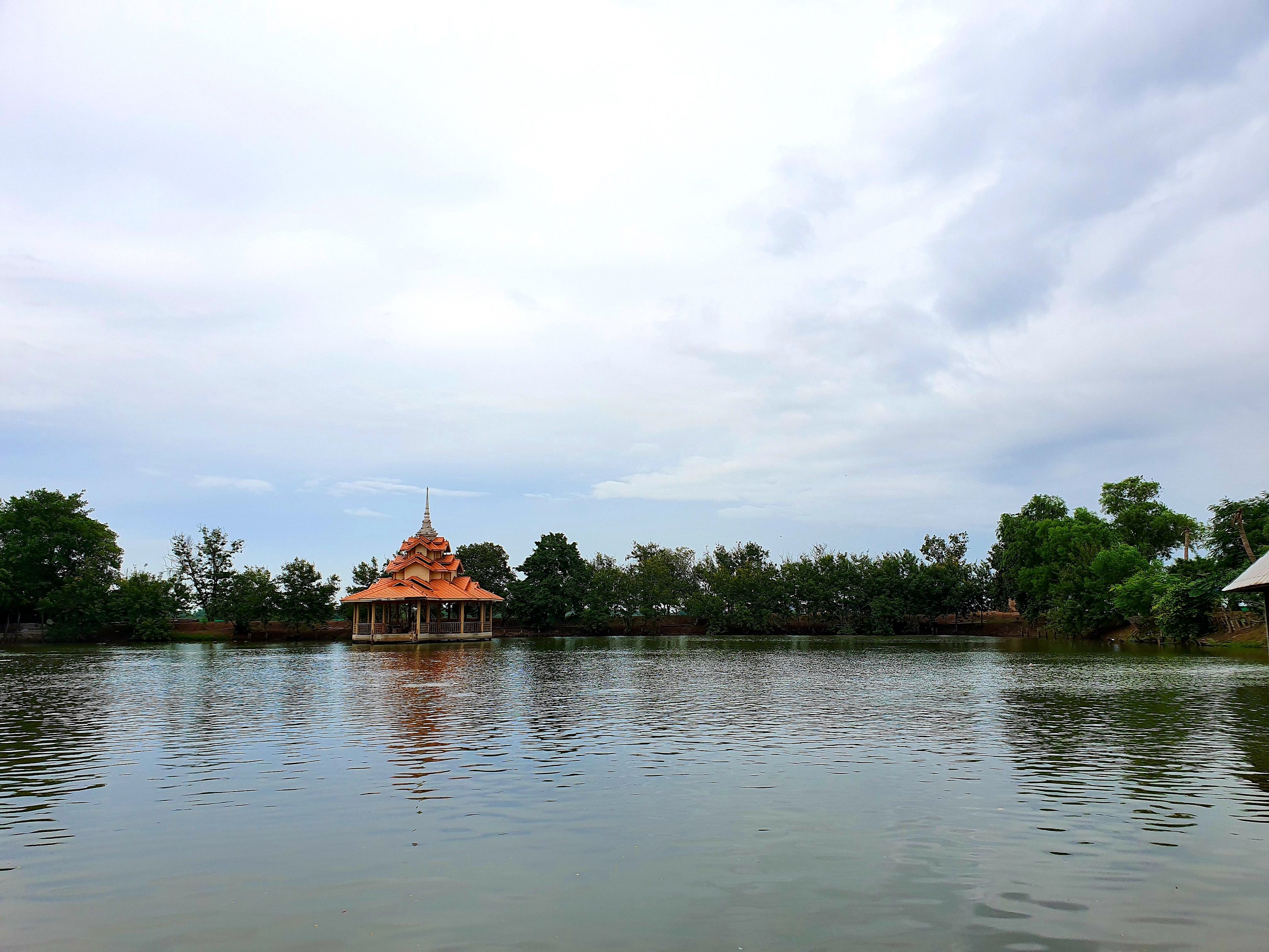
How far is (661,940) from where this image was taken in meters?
6.32

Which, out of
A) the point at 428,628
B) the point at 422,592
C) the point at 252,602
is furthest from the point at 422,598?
the point at 252,602

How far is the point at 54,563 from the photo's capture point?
7400 cm

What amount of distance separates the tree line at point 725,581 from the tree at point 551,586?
0.14m

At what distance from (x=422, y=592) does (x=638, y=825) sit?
58.7 meters

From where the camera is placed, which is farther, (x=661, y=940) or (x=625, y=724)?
(x=625, y=724)

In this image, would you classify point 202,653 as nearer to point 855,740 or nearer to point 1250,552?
point 855,740

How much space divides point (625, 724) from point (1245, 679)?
21314 millimetres

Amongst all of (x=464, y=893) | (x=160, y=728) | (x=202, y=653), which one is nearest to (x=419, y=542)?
→ (x=202, y=653)

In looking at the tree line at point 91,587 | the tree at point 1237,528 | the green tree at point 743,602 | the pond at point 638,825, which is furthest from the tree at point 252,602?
the tree at point 1237,528

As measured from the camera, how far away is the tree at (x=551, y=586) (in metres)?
87.3

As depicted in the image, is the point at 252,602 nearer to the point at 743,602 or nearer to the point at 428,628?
the point at 428,628

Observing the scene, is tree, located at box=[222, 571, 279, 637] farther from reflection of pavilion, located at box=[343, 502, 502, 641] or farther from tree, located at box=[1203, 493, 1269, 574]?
tree, located at box=[1203, 493, 1269, 574]

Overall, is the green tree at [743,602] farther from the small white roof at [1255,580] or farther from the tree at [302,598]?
the small white roof at [1255,580]

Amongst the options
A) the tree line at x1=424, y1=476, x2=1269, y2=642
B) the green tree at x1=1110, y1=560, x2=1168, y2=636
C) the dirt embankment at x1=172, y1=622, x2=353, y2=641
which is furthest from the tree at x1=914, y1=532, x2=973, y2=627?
the dirt embankment at x1=172, y1=622, x2=353, y2=641
